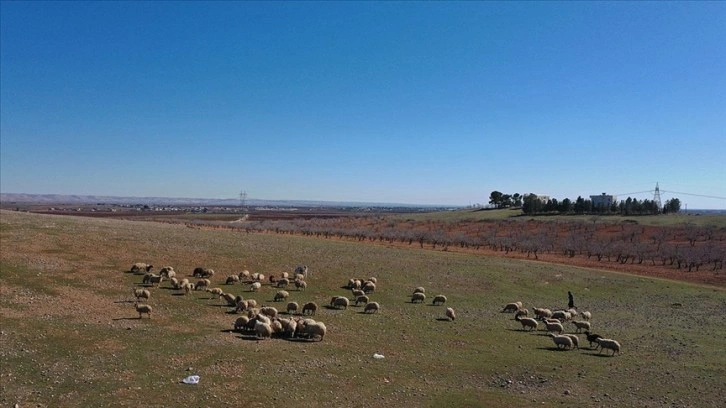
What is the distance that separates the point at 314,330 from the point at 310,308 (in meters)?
4.99

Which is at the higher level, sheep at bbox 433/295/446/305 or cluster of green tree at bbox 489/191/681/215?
cluster of green tree at bbox 489/191/681/215

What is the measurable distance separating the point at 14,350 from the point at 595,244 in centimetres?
7460

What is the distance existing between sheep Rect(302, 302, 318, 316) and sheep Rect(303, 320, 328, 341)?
4.67m

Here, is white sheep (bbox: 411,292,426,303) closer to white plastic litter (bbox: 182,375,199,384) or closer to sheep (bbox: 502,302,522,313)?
sheep (bbox: 502,302,522,313)

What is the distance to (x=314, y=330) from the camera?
832 inches

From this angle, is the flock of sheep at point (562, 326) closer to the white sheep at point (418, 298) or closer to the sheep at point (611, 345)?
the sheep at point (611, 345)

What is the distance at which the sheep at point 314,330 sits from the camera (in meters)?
21.1

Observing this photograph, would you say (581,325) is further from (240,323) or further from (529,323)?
(240,323)

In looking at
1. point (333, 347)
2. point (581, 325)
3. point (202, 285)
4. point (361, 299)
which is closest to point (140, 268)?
point (202, 285)

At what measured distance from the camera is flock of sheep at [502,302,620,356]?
21.6m

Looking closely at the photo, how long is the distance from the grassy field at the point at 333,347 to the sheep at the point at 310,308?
3.20ft

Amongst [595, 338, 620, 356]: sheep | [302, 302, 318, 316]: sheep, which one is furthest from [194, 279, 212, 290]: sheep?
[595, 338, 620, 356]: sheep

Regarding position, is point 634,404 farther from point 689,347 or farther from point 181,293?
point 181,293

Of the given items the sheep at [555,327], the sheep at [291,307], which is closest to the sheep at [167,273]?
the sheep at [291,307]
